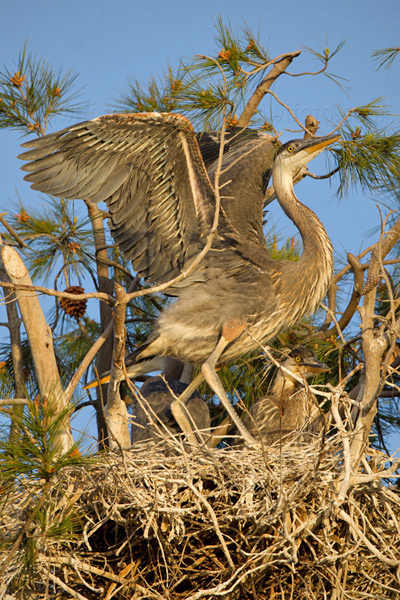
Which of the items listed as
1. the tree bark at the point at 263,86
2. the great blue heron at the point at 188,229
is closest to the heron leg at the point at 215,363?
the great blue heron at the point at 188,229

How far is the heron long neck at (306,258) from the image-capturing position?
4.55m

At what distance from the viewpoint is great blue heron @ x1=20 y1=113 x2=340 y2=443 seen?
3990mm

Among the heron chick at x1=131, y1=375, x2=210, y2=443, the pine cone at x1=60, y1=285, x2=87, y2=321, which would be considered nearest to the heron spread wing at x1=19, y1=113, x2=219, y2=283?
the pine cone at x1=60, y1=285, x2=87, y2=321

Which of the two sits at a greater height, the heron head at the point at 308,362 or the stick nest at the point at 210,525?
the heron head at the point at 308,362

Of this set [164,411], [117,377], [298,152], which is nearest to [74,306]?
[164,411]

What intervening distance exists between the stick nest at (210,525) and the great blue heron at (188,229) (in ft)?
2.62

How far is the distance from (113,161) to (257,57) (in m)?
1.14

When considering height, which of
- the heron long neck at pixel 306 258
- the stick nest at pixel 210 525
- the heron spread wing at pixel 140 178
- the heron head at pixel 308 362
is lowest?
the stick nest at pixel 210 525

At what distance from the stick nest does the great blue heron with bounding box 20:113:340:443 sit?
2.62ft

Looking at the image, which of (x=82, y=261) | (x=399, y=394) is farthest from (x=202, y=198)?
(x=399, y=394)

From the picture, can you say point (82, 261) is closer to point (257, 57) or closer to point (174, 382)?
point (174, 382)

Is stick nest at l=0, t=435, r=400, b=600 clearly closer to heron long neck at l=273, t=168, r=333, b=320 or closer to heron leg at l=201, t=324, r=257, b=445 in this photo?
heron leg at l=201, t=324, r=257, b=445

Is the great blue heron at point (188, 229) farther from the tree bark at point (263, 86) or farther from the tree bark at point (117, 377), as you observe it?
the tree bark at point (117, 377)

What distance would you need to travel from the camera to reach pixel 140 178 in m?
4.20
